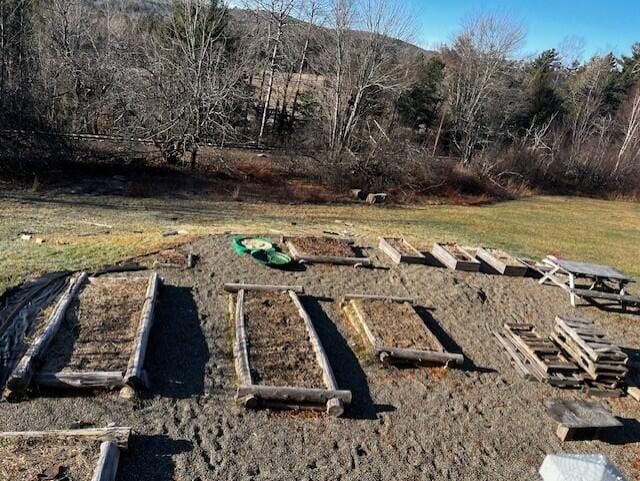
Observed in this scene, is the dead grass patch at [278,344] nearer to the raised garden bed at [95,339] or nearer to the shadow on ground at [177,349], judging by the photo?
the shadow on ground at [177,349]

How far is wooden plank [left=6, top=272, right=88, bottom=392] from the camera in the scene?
5.46 metres

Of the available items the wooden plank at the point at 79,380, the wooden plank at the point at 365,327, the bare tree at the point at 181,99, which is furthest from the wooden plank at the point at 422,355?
the bare tree at the point at 181,99

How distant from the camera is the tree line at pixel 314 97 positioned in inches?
757

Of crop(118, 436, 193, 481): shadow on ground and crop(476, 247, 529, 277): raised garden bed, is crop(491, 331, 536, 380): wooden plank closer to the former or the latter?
crop(476, 247, 529, 277): raised garden bed

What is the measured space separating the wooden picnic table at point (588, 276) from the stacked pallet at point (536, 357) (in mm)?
2767

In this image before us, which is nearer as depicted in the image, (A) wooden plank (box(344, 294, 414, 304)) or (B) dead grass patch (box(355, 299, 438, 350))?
(B) dead grass patch (box(355, 299, 438, 350))

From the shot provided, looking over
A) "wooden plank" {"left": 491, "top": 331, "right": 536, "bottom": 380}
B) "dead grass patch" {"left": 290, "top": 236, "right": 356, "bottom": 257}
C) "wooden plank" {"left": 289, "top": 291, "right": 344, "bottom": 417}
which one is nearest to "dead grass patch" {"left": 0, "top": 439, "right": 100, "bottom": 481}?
"wooden plank" {"left": 289, "top": 291, "right": 344, "bottom": 417}

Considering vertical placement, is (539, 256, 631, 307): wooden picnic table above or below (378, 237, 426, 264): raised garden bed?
above

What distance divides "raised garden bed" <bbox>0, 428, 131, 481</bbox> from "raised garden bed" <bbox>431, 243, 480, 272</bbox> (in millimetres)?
8442

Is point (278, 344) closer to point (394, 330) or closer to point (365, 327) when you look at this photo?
point (365, 327)

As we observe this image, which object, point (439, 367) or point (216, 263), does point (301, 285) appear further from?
point (439, 367)

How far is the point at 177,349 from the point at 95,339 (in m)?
1.10

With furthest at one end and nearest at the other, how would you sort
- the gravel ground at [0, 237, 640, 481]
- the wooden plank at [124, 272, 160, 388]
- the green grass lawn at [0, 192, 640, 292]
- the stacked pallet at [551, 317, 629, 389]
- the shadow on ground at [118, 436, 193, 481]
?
the green grass lawn at [0, 192, 640, 292], the stacked pallet at [551, 317, 629, 389], the wooden plank at [124, 272, 160, 388], the gravel ground at [0, 237, 640, 481], the shadow on ground at [118, 436, 193, 481]

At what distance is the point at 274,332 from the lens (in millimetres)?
7520
